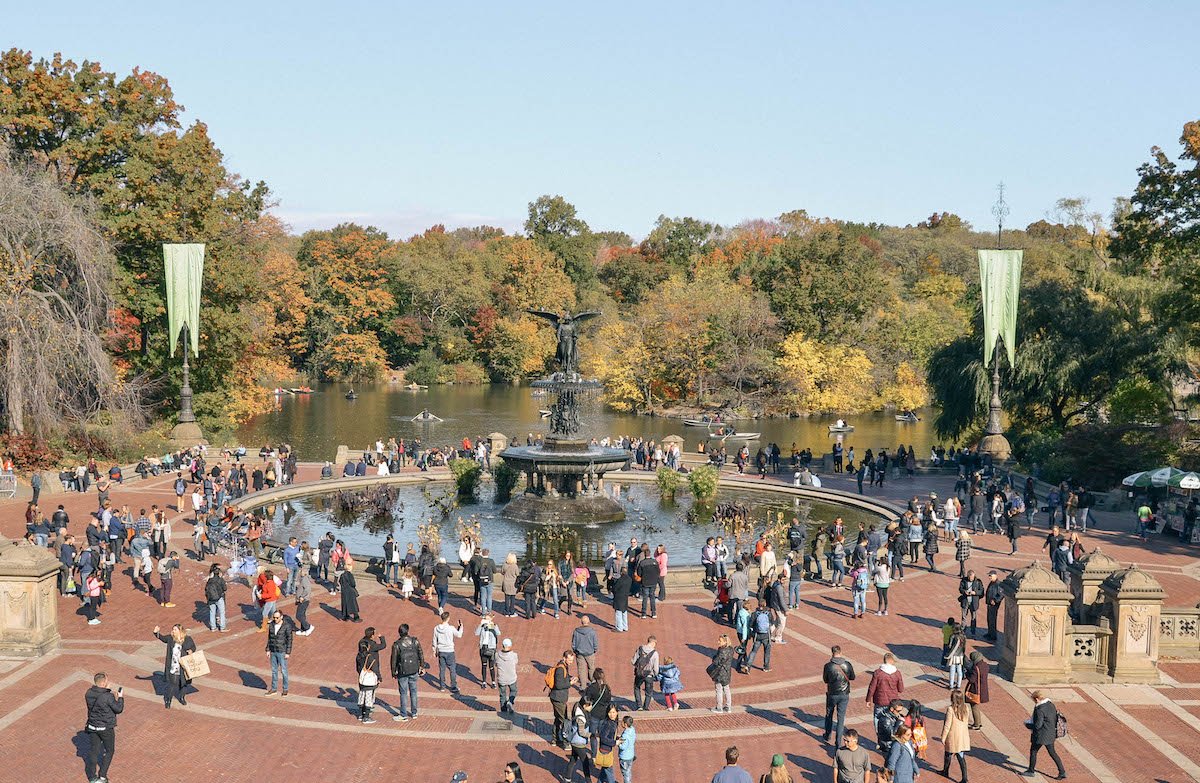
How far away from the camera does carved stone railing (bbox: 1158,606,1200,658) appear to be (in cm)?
1834

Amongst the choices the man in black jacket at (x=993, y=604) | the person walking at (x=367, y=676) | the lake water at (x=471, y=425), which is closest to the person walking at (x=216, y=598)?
the person walking at (x=367, y=676)

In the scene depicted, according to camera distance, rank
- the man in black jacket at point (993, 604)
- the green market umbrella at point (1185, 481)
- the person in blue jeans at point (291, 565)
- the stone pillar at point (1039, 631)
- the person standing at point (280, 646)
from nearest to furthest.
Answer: the person standing at point (280, 646)
the stone pillar at point (1039, 631)
the man in black jacket at point (993, 604)
the person in blue jeans at point (291, 565)
the green market umbrella at point (1185, 481)

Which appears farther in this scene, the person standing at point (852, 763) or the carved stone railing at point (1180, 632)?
the carved stone railing at point (1180, 632)

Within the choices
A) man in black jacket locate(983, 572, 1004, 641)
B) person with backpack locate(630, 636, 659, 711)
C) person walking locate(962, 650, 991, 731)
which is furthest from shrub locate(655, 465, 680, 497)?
person walking locate(962, 650, 991, 731)

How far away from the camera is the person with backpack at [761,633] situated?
Result: 1738 cm

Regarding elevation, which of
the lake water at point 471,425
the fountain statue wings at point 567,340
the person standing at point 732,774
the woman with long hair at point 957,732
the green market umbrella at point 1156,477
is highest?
the fountain statue wings at point 567,340

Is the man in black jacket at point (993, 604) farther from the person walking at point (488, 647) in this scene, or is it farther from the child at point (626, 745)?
the child at point (626, 745)

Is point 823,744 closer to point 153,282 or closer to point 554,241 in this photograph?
point 153,282

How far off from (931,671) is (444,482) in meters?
23.3

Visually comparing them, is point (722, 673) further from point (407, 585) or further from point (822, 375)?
point (822, 375)

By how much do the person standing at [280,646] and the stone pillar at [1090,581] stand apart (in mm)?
13327

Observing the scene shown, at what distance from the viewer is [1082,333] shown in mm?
44594

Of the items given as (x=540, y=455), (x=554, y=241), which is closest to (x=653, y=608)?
(x=540, y=455)

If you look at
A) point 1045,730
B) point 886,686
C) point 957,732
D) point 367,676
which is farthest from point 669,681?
point 1045,730
